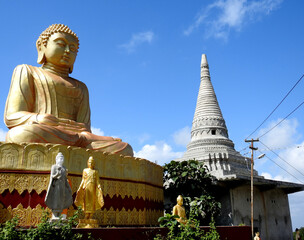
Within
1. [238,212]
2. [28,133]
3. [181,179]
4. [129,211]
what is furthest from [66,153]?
[238,212]

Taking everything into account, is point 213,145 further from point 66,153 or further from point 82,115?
point 66,153

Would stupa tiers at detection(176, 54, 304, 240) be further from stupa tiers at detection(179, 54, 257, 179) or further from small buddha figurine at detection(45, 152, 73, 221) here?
small buddha figurine at detection(45, 152, 73, 221)

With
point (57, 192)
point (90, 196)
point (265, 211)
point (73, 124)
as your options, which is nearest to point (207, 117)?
point (265, 211)

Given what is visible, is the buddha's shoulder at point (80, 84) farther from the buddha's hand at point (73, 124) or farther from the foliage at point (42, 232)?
the foliage at point (42, 232)

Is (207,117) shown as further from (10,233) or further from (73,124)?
(10,233)

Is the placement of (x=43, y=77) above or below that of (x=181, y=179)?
above

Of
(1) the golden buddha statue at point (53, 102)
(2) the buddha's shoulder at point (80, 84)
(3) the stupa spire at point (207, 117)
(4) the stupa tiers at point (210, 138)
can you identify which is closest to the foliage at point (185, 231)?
(1) the golden buddha statue at point (53, 102)

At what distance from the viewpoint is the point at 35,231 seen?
5.48 metres

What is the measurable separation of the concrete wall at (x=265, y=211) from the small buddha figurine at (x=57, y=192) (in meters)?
9.03

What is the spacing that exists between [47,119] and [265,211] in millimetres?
10770

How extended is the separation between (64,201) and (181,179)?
7.59 m

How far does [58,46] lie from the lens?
1154 cm

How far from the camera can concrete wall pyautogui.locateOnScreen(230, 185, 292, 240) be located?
1443 centimetres

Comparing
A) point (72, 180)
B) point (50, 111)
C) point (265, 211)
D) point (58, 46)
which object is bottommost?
point (265, 211)
